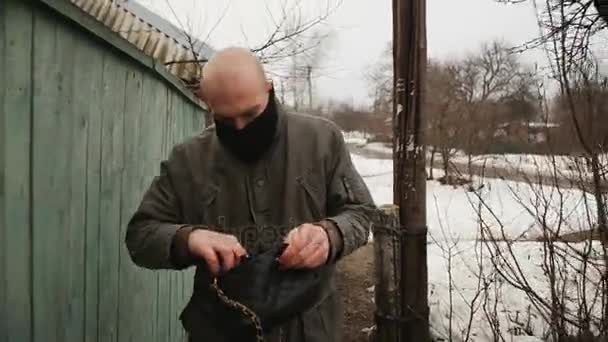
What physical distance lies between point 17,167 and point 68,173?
283mm

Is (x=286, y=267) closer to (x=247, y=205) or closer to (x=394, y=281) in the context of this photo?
(x=247, y=205)

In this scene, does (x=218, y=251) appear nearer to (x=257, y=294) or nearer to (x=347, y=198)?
(x=257, y=294)

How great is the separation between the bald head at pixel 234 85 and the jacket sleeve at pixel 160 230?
0.98 ft

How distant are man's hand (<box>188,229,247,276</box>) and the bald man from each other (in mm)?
73

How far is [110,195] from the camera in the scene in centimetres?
197

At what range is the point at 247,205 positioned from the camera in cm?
146

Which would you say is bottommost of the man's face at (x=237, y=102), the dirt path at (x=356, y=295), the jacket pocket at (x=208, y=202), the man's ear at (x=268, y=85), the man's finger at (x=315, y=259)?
the dirt path at (x=356, y=295)

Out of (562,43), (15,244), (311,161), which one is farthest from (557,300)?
(15,244)

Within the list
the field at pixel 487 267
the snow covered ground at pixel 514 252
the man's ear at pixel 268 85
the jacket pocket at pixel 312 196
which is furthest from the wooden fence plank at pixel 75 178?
the snow covered ground at pixel 514 252

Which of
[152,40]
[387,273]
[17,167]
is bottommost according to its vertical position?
[387,273]

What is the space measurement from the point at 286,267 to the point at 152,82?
69.1 inches

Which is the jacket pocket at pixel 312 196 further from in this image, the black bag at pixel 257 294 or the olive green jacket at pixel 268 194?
the black bag at pixel 257 294

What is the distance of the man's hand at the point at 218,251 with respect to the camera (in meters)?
1.20

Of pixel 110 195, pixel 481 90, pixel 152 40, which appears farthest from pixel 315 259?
pixel 481 90
